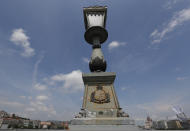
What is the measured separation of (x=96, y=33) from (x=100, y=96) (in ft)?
23.6

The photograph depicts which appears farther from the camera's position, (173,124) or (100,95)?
(173,124)

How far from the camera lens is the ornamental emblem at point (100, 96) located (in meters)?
9.71

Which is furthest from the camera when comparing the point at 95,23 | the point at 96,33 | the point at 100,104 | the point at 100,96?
the point at 95,23

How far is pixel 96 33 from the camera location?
1348 cm

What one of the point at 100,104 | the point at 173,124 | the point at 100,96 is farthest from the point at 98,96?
the point at 173,124

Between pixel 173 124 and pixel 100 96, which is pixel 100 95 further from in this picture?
pixel 173 124

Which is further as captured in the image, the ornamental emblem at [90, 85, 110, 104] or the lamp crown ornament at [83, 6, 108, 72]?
the lamp crown ornament at [83, 6, 108, 72]

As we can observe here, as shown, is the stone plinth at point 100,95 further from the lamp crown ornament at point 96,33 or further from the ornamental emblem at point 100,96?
the lamp crown ornament at point 96,33

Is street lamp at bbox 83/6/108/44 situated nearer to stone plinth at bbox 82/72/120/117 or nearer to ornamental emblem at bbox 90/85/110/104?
stone plinth at bbox 82/72/120/117

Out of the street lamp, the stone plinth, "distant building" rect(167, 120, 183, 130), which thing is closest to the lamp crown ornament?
the street lamp

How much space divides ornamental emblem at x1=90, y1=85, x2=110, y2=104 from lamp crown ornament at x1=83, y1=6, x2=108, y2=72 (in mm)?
2123

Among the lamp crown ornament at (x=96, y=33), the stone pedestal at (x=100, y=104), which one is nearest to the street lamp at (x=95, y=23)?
the lamp crown ornament at (x=96, y=33)

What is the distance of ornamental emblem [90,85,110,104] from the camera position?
9.71 m

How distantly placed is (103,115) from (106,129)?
4.39ft
